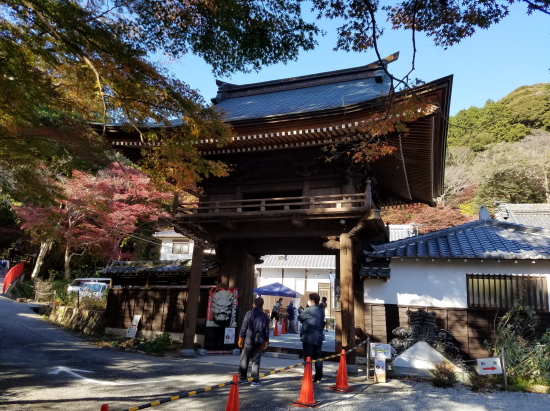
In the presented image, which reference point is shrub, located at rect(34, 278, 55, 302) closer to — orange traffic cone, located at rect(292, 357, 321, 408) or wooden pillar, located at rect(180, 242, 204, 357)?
wooden pillar, located at rect(180, 242, 204, 357)

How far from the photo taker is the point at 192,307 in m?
11.3

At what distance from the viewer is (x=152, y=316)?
13547 millimetres

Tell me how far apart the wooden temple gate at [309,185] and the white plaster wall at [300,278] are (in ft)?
49.7

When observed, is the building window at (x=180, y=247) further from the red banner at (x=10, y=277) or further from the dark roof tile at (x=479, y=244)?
the dark roof tile at (x=479, y=244)

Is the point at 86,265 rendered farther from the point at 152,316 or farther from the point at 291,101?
the point at 291,101

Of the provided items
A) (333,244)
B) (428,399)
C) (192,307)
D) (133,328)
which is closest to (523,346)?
(428,399)

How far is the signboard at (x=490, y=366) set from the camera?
728 cm

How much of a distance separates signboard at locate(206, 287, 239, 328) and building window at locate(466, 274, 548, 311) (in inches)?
265

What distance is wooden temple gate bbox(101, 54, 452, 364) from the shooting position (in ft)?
31.2

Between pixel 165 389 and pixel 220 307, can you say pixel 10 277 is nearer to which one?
pixel 220 307

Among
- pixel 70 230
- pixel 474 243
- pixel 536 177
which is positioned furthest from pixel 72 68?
pixel 536 177

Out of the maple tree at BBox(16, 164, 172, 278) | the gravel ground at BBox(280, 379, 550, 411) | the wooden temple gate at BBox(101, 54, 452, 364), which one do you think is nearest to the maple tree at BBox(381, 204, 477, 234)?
the wooden temple gate at BBox(101, 54, 452, 364)

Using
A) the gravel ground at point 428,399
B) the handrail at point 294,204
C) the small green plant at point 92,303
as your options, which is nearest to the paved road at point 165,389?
the gravel ground at point 428,399

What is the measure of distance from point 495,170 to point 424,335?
27818 mm
